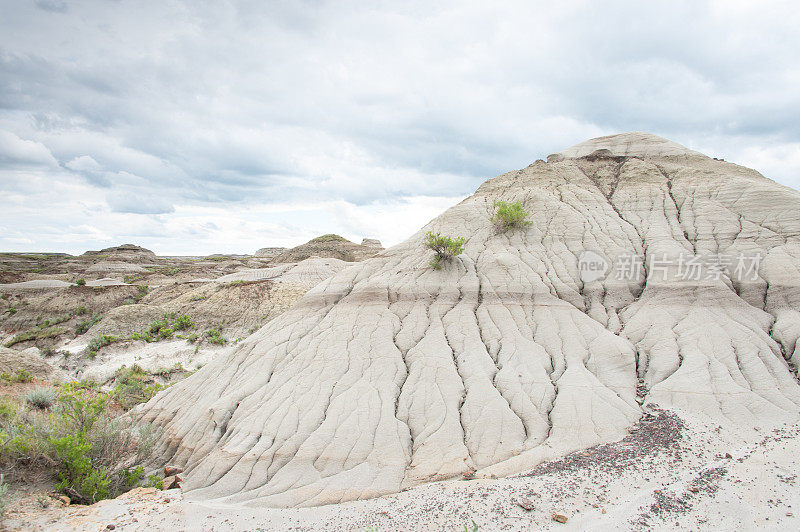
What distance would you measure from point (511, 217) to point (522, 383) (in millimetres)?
A: 11028

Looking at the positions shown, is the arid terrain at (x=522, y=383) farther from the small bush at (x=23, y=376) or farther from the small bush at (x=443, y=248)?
the small bush at (x=23, y=376)

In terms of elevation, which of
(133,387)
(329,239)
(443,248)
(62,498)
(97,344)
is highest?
(329,239)

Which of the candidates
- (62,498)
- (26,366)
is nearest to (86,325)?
(26,366)

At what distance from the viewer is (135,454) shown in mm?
13133

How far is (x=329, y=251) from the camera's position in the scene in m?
80.0

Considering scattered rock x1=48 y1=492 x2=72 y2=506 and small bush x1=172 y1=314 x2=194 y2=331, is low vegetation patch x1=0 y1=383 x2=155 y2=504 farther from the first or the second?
small bush x1=172 y1=314 x2=194 y2=331

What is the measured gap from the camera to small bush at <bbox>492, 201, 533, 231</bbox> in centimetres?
2162

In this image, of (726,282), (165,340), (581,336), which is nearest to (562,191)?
(726,282)

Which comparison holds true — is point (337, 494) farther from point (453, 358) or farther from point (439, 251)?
point (439, 251)

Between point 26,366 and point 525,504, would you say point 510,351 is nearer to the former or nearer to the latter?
point 525,504

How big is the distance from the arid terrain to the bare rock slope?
88 millimetres

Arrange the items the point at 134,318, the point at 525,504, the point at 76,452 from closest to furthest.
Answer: the point at 525,504, the point at 76,452, the point at 134,318

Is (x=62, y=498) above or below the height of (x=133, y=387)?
above

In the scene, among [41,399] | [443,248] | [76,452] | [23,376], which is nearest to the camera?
[76,452]
